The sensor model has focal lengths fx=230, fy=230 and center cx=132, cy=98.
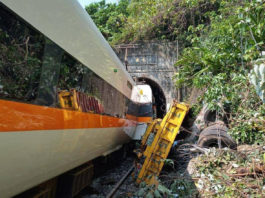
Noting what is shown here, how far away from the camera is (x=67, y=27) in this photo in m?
3.20

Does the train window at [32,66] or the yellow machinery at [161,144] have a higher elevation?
the train window at [32,66]

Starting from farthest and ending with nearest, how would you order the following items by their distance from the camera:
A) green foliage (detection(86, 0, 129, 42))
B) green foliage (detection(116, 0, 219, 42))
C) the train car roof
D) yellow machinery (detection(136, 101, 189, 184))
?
green foliage (detection(86, 0, 129, 42)), green foliage (detection(116, 0, 219, 42)), yellow machinery (detection(136, 101, 189, 184)), the train car roof

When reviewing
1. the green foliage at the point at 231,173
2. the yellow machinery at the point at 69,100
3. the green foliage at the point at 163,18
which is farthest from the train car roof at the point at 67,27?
the green foliage at the point at 163,18

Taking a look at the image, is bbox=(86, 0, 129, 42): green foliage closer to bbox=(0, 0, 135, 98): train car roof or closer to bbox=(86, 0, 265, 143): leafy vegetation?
bbox=(86, 0, 265, 143): leafy vegetation

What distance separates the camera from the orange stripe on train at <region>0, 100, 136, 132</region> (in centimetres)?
199

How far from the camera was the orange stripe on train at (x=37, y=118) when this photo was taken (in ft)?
6.54

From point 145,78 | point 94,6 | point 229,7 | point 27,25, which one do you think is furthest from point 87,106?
point 94,6

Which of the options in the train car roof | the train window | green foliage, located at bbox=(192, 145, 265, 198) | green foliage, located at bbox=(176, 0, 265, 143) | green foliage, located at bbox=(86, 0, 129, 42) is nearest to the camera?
the train window

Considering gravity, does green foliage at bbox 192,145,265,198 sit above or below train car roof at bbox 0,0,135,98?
below

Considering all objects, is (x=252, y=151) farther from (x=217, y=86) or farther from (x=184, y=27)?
(x=184, y=27)

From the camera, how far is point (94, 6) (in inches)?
774

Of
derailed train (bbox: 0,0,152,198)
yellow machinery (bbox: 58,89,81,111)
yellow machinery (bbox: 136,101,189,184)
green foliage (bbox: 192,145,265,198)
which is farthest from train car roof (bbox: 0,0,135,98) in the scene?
green foliage (bbox: 192,145,265,198)

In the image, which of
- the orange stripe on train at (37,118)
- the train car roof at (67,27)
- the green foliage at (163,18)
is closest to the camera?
the orange stripe on train at (37,118)

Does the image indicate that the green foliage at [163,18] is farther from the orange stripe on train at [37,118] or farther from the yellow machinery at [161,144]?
the orange stripe on train at [37,118]
